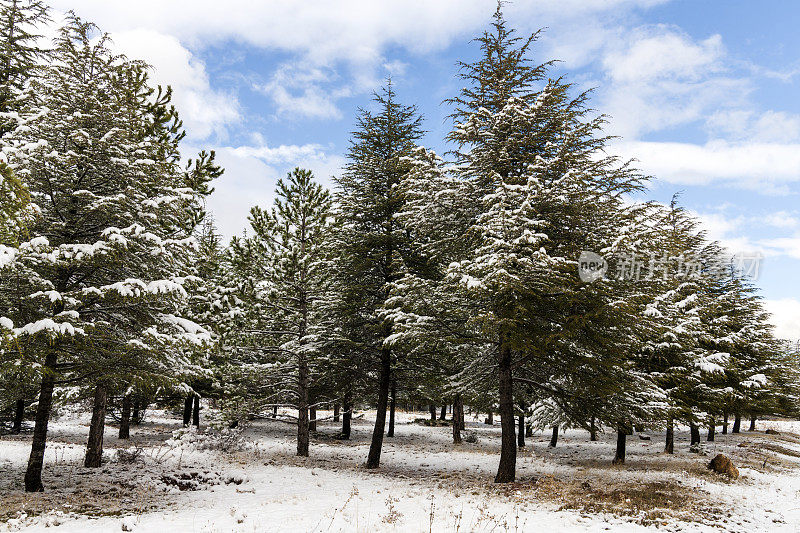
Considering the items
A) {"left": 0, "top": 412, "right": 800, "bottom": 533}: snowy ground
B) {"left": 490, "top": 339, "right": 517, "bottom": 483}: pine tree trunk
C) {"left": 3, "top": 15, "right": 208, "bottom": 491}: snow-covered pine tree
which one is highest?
{"left": 3, "top": 15, "right": 208, "bottom": 491}: snow-covered pine tree

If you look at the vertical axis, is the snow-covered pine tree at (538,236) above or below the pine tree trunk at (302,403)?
above

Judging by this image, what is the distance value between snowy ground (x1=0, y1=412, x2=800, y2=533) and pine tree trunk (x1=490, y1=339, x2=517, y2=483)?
581mm

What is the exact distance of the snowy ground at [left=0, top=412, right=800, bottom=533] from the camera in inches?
349

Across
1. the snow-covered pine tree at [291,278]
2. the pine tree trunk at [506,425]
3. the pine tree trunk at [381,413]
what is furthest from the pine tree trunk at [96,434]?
the pine tree trunk at [506,425]

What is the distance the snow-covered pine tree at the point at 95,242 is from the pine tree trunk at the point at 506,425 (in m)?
8.55

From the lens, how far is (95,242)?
10.8m

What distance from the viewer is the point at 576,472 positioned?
16.2 meters

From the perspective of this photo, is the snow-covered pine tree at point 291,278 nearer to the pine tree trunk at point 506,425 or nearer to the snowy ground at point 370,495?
the snowy ground at point 370,495

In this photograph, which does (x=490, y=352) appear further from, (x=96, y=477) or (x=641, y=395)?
(x=96, y=477)

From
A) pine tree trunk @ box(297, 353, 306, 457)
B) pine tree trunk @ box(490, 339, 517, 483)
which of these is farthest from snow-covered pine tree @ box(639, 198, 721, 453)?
pine tree trunk @ box(297, 353, 306, 457)

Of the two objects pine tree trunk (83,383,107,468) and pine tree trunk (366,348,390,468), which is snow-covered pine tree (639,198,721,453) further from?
pine tree trunk (83,383,107,468)

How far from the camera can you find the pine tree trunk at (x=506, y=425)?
13.1 metres

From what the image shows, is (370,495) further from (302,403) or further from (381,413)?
(302,403)

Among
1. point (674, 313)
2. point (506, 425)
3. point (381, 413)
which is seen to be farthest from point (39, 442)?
point (674, 313)
